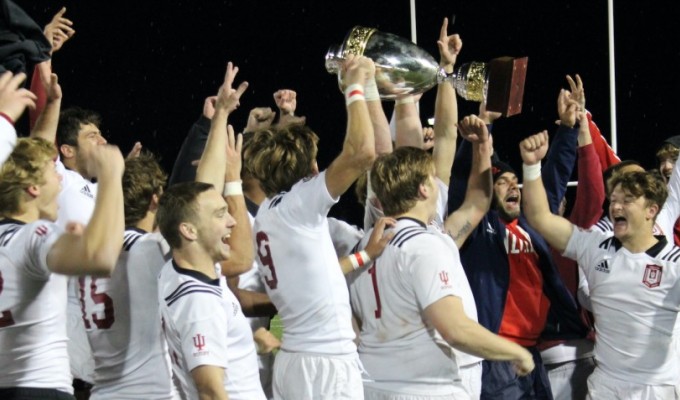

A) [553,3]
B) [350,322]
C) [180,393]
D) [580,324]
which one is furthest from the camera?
[553,3]

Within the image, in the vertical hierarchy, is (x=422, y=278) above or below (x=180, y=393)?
above

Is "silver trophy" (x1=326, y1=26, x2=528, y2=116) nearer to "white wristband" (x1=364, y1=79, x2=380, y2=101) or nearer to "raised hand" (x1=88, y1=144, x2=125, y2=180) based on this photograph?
"white wristband" (x1=364, y1=79, x2=380, y2=101)

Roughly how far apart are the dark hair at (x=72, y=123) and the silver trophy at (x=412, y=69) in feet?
3.97

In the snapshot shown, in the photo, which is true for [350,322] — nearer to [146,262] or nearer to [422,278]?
[422,278]

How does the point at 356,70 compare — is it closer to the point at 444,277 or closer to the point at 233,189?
the point at 233,189

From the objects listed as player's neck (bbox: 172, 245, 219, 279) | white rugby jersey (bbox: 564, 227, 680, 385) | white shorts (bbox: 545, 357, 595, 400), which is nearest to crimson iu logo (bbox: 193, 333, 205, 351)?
player's neck (bbox: 172, 245, 219, 279)

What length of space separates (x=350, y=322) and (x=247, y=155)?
0.83 m

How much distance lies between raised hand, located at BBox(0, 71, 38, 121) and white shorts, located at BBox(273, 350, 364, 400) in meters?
1.55

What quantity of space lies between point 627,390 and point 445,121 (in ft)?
5.03

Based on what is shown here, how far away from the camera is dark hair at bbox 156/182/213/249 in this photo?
362cm

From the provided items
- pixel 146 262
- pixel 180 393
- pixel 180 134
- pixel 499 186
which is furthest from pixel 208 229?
pixel 180 134

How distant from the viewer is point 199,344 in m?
3.43

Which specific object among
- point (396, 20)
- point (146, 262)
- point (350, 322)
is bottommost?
point (350, 322)

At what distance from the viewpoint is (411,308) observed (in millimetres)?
3992
